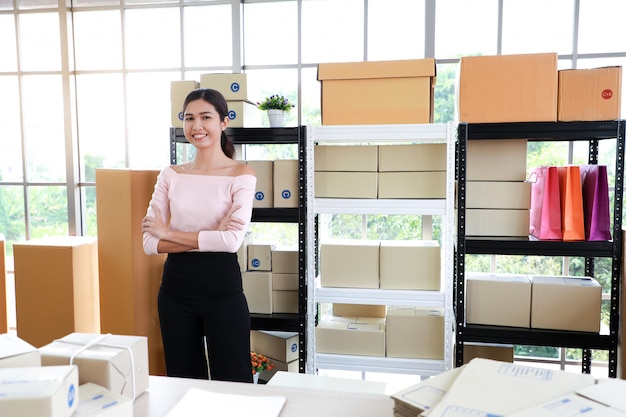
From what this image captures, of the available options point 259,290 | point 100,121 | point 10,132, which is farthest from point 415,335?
point 10,132

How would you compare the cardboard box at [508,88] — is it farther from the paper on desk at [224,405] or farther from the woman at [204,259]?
the paper on desk at [224,405]

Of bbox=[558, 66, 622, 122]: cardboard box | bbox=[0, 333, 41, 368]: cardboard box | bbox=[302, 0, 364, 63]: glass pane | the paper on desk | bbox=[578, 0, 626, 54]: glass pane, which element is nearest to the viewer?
bbox=[0, 333, 41, 368]: cardboard box

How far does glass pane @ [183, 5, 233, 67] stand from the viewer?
10.7 ft

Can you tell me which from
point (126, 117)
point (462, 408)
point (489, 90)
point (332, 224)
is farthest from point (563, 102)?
point (126, 117)

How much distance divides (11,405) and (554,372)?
1.02 m

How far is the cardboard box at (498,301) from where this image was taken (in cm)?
245

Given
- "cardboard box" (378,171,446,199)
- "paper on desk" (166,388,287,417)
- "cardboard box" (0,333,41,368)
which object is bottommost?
"paper on desk" (166,388,287,417)

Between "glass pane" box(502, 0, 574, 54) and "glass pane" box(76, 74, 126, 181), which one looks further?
"glass pane" box(76, 74, 126, 181)

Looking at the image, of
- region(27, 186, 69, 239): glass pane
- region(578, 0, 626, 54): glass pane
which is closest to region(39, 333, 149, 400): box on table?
region(27, 186, 69, 239): glass pane

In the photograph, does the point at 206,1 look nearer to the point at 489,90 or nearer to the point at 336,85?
the point at 336,85

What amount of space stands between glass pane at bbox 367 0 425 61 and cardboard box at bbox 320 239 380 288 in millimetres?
1252

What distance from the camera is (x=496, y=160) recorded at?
2.50 metres

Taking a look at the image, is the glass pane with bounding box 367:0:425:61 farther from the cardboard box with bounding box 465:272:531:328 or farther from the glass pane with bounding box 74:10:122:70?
the glass pane with bounding box 74:10:122:70

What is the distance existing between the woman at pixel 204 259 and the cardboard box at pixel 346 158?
658 mm
